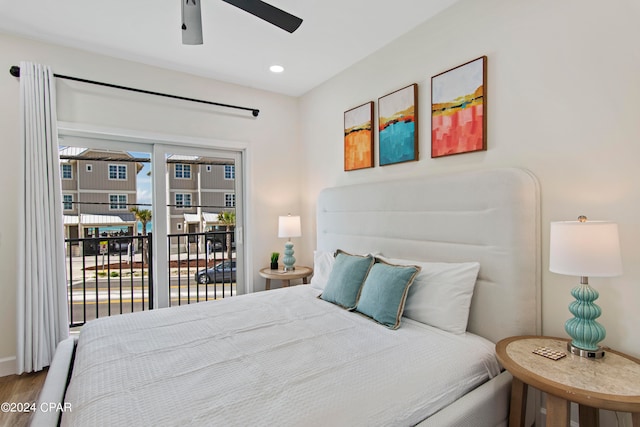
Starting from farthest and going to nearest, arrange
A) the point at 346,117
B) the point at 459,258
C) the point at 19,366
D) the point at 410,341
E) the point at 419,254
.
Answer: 1. the point at 346,117
2. the point at 19,366
3. the point at 419,254
4. the point at 459,258
5. the point at 410,341

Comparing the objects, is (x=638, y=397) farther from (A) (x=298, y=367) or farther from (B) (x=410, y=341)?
(A) (x=298, y=367)

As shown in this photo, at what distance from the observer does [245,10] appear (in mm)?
1700

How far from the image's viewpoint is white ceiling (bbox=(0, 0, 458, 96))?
2223 mm

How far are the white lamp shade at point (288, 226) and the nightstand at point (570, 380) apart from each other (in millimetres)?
2324

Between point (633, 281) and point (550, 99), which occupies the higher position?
point (550, 99)

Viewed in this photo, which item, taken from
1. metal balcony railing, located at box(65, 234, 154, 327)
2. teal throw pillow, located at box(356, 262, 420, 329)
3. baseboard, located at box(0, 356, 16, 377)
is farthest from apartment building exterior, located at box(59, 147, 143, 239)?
teal throw pillow, located at box(356, 262, 420, 329)

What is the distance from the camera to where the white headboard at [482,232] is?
69.6 inches

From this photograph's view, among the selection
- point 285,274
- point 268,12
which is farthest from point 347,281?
point 268,12

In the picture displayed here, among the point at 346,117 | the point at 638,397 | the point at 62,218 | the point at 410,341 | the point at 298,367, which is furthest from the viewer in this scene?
the point at 346,117

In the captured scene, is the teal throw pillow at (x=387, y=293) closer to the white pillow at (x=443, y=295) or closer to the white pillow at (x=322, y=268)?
the white pillow at (x=443, y=295)

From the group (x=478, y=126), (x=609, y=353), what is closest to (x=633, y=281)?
(x=609, y=353)

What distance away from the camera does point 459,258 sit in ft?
6.79

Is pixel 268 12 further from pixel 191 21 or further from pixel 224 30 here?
pixel 224 30

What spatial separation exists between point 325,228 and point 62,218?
2273mm
